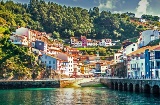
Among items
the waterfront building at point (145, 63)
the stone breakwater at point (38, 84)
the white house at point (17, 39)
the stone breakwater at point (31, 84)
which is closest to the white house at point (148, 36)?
the waterfront building at point (145, 63)

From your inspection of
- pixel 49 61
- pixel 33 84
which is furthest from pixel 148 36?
pixel 33 84

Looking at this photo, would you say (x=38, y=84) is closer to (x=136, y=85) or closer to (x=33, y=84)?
(x=33, y=84)

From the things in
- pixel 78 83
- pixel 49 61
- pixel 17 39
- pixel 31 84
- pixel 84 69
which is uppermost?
pixel 17 39

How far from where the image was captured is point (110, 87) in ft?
372

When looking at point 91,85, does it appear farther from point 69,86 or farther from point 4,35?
point 4,35

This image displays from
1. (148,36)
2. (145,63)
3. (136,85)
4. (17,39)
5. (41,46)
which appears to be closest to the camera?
(136,85)

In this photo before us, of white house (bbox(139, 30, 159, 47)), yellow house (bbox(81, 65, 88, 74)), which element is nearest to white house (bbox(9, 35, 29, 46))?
yellow house (bbox(81, 65, 88, 74))

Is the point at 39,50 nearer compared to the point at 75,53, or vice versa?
the point at 39,50

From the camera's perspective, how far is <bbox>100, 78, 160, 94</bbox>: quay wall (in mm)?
82000

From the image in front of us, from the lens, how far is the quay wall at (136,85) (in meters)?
82.0

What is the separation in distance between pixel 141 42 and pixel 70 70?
Answer: 41.0 metres

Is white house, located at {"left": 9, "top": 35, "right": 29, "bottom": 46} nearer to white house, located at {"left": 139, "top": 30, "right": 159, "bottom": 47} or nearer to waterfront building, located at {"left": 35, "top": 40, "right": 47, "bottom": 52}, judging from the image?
waterfront building, located at {"left": 35, "top": 40, "right": 47, "bottom": 52}

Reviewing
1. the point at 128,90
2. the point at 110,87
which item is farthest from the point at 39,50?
the point at 128,90

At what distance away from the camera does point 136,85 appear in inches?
3629
